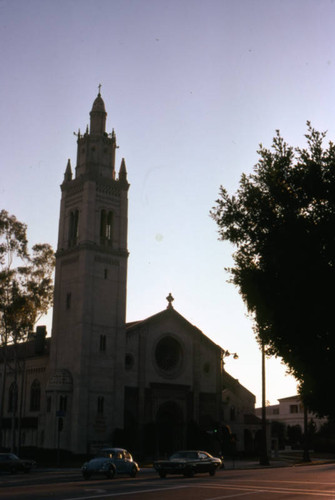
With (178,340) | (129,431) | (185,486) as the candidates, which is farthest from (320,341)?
(178,340)

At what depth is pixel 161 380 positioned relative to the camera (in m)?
57.2

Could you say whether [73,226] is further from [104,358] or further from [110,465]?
[110,465]

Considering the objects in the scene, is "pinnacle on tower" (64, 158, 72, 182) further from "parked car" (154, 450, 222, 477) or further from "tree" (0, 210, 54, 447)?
"parked car" (154, 450, 222, 477)

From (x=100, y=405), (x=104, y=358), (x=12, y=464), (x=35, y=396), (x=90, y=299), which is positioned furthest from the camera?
(x=35, y=396)

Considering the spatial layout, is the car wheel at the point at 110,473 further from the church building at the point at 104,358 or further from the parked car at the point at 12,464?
the church building at the point at 104,358

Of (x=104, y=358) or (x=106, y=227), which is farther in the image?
(x=106, y=227)

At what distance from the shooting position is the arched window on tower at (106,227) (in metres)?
57.4

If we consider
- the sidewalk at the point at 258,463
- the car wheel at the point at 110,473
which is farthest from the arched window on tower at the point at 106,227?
the car wheel at the point at 110,473

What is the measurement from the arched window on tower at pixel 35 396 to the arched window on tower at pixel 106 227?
14844 millimetres

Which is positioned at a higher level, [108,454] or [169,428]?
[169,428]

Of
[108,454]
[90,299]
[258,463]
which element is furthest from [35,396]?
[108,454]

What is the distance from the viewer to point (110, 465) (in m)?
30.5

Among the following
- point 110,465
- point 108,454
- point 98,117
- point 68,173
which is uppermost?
point 98,117

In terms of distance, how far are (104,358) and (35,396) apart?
29.7ft
